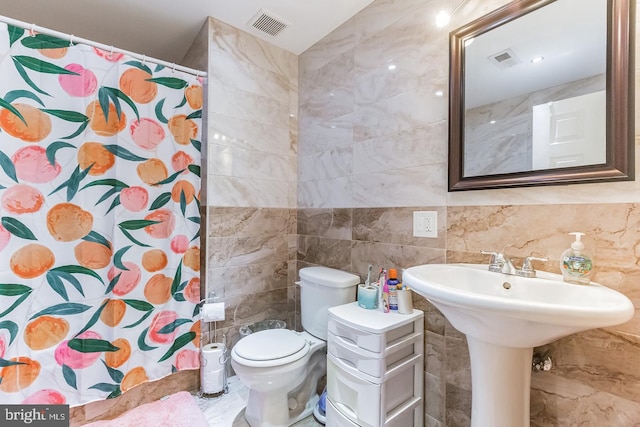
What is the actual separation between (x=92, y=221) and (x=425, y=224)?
66.8 inches

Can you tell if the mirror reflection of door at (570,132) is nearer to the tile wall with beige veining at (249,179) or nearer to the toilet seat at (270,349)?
the toilet seat at (270,349)

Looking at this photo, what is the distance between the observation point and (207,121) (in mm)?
1801

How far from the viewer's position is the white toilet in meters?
1.37

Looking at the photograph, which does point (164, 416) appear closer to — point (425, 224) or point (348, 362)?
point (348, 362)

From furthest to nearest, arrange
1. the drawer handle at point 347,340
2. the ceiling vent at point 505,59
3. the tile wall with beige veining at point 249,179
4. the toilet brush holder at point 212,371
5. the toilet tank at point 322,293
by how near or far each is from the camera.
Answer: the tile wall with beige veining at point 249,179, the toilet brush holder at point 212,371, the toilet tank at point 322,293, the drawer handle at point 347,340, the ceiling vent at point 505,59

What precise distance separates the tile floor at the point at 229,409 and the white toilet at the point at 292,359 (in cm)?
5

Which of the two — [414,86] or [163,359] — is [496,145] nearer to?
[414,86]

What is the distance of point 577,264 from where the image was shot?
0.89 m

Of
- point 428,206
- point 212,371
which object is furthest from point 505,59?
point 212,371

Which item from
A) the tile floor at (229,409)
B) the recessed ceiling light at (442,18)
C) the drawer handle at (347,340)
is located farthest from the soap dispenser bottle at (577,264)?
the tile floor at (229,409)

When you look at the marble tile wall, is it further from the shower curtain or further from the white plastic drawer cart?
the white plastic drawer cart

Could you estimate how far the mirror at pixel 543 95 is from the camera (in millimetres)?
897

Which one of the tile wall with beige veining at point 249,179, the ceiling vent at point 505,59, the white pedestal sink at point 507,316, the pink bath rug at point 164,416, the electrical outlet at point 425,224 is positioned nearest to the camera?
the white pedestal sink at point 507,316

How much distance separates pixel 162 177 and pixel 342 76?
1293 mm
